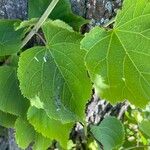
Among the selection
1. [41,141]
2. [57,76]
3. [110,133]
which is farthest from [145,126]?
[57,76]

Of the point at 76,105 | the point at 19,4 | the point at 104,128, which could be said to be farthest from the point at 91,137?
the point at 19,4

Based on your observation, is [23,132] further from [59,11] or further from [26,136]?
[59,11]

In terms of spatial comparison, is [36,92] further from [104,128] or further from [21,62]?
[104,128]

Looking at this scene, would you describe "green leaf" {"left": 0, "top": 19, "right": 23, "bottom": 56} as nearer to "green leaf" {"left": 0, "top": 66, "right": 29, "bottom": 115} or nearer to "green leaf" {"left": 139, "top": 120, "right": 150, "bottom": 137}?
"green leaf" {"left": 0, "top": 66, "right": 29, "bottom": 115}

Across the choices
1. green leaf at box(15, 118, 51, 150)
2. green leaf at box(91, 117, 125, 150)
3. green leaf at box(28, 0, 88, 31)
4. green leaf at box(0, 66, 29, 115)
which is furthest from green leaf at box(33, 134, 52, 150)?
green leaf at box(28, 0, 88, 31)

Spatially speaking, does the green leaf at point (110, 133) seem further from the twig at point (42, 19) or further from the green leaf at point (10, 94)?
the twig at point (42, 19)

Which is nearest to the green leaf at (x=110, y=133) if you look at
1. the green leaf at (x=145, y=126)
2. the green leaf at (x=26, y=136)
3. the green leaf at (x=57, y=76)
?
the green leaf at (x=145, y=126)

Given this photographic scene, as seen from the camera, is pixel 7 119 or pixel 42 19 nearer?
pixel 42 19
